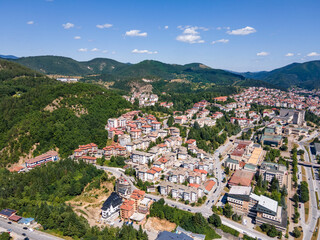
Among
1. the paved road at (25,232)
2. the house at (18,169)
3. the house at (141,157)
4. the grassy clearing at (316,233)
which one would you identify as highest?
the house at (141,157)

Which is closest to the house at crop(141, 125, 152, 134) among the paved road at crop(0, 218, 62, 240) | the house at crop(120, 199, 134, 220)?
the house at crop(120, 199, 134, 220)

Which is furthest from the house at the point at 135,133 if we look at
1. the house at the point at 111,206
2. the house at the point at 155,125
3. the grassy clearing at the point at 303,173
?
the grassy clearing at the point at 303,173

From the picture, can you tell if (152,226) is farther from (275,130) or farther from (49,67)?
(49,67)

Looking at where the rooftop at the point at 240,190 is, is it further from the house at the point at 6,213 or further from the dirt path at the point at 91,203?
the house at the point at 6,213

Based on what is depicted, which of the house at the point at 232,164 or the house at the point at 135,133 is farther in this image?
the house at the point at 135,133

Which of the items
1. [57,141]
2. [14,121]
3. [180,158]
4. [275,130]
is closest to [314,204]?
[180,158]

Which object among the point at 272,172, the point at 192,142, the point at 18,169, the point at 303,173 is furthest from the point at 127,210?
the point at 303,173
